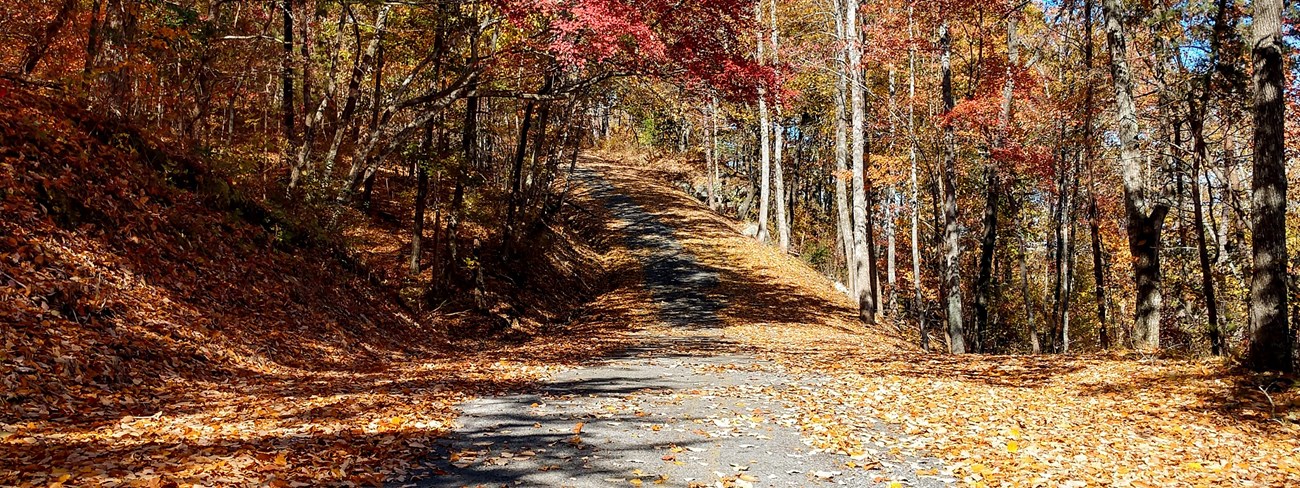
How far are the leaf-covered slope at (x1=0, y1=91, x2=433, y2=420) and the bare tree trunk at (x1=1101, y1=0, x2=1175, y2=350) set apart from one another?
11894 mm

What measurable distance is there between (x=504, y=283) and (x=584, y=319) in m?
2.38

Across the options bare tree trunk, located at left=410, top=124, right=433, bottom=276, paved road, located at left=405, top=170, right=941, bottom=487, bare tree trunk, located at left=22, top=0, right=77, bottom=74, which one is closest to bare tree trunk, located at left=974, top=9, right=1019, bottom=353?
paved road, located at left=405, top=170, right=941, bottom=487

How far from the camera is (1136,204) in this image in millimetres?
11359

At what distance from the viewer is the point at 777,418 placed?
7.57m

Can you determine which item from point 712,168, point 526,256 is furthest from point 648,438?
point 712,168

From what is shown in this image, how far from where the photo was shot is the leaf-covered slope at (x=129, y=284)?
686 centimetres

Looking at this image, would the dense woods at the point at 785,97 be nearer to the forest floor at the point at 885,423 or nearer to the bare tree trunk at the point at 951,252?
the bare tree trunk at the point at 951,252

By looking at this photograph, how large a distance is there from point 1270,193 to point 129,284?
13048 mm

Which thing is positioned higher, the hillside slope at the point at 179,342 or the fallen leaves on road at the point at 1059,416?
the hillside slope at the point at 179,342

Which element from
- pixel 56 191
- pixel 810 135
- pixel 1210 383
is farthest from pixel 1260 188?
pixel 810 135

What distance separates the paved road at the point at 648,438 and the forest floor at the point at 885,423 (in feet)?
0.08

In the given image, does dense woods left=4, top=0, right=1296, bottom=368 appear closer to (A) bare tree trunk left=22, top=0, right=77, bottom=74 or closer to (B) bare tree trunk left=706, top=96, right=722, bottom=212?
(A) bare tree trunk left=22, top=0, right=77, bottom=74

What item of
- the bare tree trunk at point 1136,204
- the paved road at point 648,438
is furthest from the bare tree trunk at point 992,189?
the paved road at point 648,438

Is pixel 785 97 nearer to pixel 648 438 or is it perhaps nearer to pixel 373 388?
pixel 373 388
